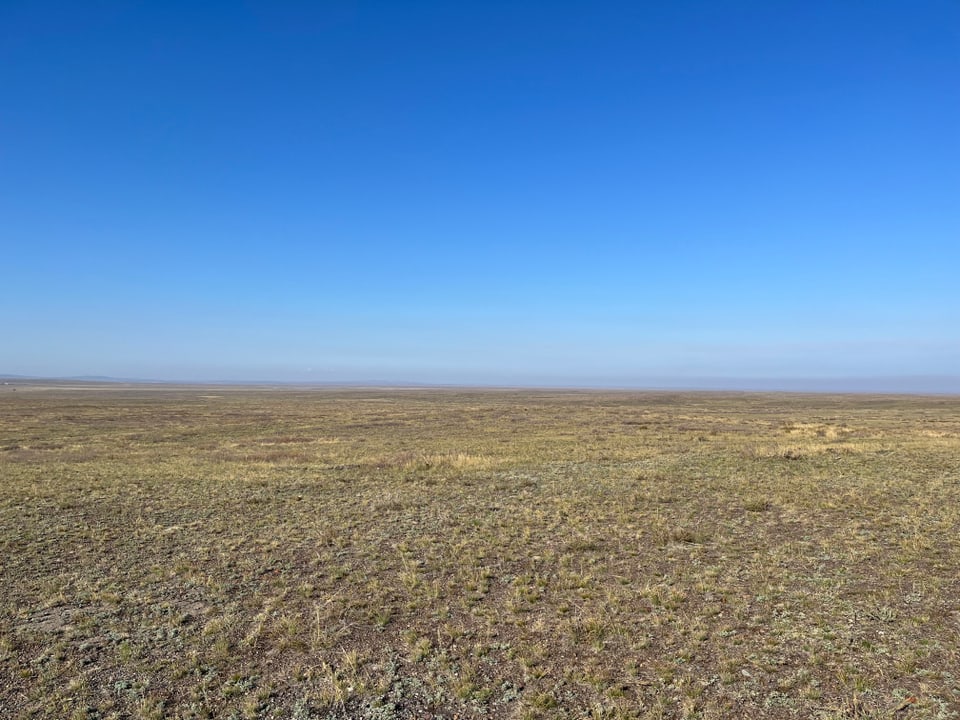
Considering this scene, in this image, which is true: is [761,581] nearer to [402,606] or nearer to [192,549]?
[402,606]

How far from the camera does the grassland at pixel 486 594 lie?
681 cm

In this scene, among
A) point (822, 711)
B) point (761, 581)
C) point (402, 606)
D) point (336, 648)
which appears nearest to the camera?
point (822, 711)

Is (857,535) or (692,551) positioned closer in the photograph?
(692,551)

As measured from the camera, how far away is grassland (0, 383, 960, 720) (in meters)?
6.81

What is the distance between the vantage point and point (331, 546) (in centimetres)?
1321

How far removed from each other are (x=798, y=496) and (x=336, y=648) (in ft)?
50.5

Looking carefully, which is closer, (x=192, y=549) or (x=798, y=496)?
(x=192, y=549)

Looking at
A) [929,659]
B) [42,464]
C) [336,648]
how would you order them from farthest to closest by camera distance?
[42,464] < [336,648] < [929,659]

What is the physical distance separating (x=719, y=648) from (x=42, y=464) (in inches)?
1210

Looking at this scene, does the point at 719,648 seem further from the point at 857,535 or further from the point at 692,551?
the point at 857,535

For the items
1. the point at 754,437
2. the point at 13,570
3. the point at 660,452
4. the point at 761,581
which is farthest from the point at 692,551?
the point at 754,437

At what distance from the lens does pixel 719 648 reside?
25.5 feet

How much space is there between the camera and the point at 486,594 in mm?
10078

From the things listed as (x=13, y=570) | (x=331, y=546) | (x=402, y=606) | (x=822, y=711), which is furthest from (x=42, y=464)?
(x=822, y=711)
